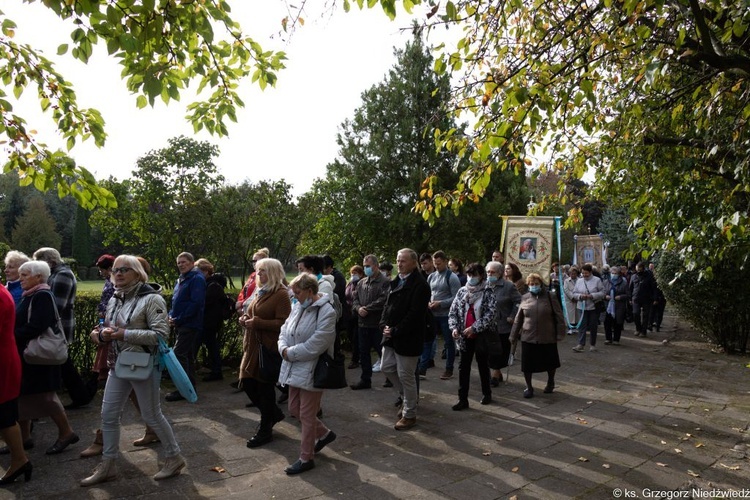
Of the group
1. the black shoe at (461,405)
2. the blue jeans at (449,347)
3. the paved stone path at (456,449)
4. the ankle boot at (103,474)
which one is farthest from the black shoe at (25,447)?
the blue jeans at (449,347)

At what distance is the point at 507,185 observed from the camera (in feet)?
66.0

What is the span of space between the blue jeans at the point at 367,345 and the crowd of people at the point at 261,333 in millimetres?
15

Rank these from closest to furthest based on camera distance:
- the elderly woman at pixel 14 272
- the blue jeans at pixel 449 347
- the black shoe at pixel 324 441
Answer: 1. the black shoe at pixel 324 441
2. the elderly woman at pixel 14 272
3. the blue jeans at pixel 449 347

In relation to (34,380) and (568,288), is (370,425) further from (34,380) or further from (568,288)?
(568,288)

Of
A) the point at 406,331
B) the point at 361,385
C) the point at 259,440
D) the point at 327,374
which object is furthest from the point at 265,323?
the point at 361,385

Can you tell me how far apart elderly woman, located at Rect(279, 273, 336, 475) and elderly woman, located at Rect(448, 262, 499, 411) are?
246 centimetres

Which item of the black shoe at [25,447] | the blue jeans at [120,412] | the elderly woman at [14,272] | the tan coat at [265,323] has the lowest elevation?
the black shoe at [25,447]

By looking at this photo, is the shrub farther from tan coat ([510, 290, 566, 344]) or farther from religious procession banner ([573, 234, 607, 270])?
religious procession banner ([573, 234, 607, 270])

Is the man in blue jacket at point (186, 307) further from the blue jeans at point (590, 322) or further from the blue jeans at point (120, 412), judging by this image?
the blue jeans at point (590, 322)

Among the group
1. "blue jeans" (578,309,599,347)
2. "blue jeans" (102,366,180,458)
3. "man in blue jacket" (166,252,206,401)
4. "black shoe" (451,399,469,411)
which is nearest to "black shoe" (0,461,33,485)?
"blue jeans" (102,366,180,458)

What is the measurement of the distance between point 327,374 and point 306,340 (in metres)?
0.36

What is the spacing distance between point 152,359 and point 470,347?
3.97 m

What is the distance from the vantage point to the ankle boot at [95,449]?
495 centimetres

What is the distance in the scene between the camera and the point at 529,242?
1334 cm
